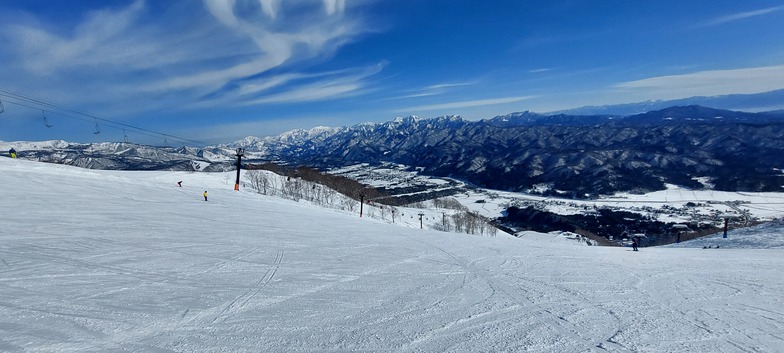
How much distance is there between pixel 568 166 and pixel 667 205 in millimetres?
77745

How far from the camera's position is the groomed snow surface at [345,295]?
5.33 m

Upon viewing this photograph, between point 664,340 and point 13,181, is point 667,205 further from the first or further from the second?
point 13,181

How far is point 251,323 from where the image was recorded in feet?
19.2

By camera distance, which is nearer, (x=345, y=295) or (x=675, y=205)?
(x=345, y=295)

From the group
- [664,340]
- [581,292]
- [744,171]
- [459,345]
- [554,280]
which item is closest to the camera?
[459,345]

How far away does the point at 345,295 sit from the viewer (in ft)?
25.1

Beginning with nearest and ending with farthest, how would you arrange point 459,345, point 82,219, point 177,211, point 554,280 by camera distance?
1. point 459,345
2. point 554,280
3. point 82,219
4. point 177,211

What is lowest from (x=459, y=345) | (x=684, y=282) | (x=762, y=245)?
(x=762, y=245)

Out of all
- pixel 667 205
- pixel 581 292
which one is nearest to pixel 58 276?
pixel 581 292

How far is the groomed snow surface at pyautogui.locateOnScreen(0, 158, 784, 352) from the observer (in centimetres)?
533

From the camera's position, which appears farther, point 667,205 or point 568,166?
point 568,166

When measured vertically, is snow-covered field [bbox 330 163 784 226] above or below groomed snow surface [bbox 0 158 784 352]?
below

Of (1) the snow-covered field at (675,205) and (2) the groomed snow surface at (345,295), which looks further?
(1) the snow-covered field at (675,205)

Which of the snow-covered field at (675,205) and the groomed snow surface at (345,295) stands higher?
the groomed snow surface at (345,295)
